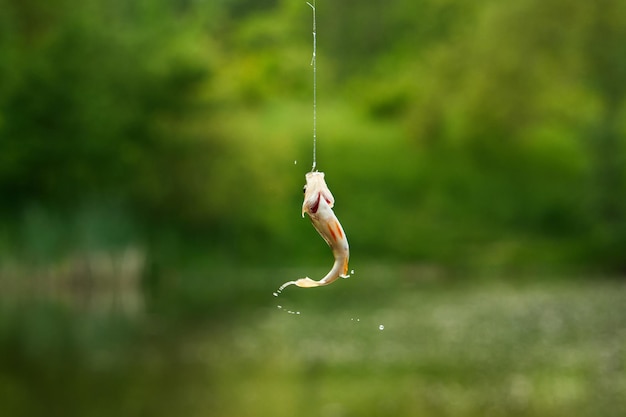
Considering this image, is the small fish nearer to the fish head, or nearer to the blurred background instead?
the fish head

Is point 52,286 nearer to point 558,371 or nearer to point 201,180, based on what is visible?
point 201,180

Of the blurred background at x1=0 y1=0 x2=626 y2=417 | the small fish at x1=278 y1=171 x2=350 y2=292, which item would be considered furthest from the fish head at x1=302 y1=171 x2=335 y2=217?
the blurred background at x1=0 y1=0 x2=626 y2=417

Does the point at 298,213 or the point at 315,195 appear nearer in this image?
the point at 315,195

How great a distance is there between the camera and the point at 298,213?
28938 millimetres

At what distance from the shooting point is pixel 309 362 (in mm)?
13750

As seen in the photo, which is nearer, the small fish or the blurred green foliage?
the small fish

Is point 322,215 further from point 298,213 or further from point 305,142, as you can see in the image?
point 305,142

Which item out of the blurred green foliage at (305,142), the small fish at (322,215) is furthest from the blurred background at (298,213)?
the small fish at (322,215)

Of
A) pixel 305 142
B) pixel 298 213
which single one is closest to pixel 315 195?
pixel 298 213

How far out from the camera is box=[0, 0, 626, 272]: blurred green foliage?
26.8m

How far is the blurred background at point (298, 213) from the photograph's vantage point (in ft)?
42.3

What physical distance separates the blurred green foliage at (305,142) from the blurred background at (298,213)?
0.06m

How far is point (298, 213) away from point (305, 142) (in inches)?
169

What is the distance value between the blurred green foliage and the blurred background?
0.06 m
